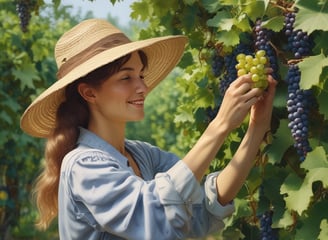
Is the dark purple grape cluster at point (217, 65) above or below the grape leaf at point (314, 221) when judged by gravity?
above

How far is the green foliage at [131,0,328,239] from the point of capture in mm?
2645

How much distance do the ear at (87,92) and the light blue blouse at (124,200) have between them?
17 cm

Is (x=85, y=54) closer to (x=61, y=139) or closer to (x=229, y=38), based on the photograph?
(x=61, y=139)

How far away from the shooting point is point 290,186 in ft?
9.30

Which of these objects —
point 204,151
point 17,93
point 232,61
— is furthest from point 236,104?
point 17,93

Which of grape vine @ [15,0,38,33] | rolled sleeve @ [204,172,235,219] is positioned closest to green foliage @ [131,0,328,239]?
→ rolled sleeve @ [204,172,235,219]

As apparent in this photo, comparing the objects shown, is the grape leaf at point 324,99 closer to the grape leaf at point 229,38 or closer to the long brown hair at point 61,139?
the grape leaf at point 229,38

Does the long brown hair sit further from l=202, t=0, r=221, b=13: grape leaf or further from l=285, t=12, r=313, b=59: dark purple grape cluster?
l=285, t=12, r=313, b=59: dark purple grape cluster

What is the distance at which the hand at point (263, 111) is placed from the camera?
283 centimetres

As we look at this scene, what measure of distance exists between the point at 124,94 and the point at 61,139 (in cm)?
36

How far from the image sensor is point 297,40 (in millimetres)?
2711

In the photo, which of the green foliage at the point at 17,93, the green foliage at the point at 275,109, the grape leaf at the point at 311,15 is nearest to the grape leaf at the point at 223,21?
the green foliage at the point at 275,109

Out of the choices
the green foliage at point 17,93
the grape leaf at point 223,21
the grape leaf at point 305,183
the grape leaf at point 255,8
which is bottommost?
the green foliage at point 17,93

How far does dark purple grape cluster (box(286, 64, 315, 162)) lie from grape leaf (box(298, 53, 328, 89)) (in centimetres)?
8
